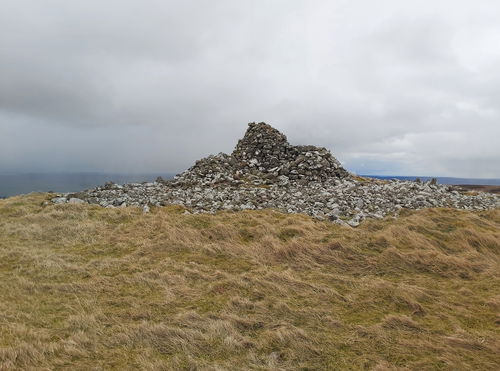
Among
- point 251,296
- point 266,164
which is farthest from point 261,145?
point 251,296

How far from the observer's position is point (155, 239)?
15.1 metres

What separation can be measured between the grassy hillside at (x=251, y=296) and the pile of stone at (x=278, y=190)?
4816 millimetres

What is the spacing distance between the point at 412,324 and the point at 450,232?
32.5ft

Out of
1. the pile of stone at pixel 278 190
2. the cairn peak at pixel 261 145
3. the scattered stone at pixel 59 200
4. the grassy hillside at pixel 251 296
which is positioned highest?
the cairn peak at pixel 261 145

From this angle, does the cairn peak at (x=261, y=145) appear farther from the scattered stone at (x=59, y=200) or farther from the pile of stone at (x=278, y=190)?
the scattered stone at (x=59, y=200)

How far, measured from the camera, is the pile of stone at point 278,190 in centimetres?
2211

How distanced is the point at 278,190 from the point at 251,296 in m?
18.8

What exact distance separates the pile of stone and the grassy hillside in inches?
190

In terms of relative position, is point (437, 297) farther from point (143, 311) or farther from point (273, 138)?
point (273, 138)

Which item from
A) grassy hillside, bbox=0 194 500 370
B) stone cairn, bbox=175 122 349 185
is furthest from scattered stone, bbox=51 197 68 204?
stone cairn, bbox=175 122 349 185

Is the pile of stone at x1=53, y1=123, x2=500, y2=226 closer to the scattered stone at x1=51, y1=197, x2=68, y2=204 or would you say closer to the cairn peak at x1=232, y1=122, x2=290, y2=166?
the scattered stone at x1=51, y1=197, x2=68, y2=204

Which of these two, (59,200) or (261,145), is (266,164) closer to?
(261,145)

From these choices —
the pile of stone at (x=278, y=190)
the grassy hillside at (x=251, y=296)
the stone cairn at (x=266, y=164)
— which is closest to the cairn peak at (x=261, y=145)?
the stone cairn at (x=266, y=164)

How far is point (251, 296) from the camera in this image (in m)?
9.33
